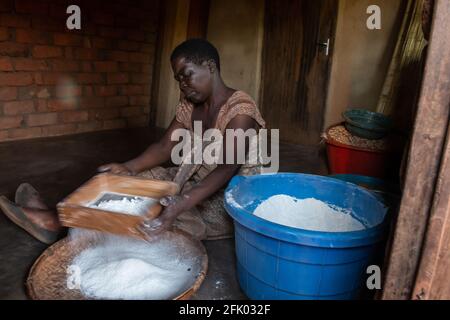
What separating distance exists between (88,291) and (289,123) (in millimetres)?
3291

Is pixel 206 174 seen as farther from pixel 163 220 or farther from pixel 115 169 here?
pixel 163 220

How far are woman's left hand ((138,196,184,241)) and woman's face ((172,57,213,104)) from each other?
589mm

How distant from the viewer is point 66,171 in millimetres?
3023

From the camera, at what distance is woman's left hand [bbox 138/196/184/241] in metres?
1.36

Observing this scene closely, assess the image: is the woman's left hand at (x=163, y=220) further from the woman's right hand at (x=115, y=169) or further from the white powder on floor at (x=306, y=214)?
the woman's right hand at (x=115, y=169)

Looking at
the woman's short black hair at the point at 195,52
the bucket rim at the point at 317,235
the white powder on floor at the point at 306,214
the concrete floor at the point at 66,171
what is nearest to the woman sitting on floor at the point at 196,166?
the woman's short black hair at the point at 195,52

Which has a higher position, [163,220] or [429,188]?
[429,188]

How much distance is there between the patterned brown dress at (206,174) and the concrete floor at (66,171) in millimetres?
92

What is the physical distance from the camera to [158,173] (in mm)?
2055

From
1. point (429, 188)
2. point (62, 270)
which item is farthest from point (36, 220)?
point (429, 188)

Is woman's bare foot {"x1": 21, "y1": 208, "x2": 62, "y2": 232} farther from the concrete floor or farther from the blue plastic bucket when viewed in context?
the blue plastic bucket

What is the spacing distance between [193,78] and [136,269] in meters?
0.87

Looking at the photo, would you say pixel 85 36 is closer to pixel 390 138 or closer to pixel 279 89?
pixel 279 89

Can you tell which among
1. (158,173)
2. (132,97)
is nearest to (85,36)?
(132,97)
